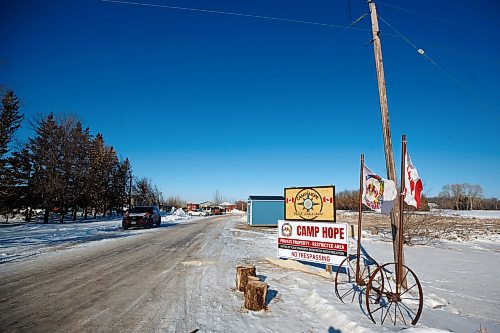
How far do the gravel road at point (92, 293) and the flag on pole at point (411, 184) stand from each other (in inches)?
182

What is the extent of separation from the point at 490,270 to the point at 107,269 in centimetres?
1288

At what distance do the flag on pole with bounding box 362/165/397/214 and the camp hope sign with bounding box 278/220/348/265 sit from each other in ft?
5.33

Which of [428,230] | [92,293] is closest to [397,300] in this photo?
[92,293]

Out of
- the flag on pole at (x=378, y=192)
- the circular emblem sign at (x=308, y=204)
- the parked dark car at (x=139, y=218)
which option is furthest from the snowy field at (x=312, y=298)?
the parked dark car at (x=139, y=218)

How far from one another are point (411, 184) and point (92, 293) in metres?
6.65

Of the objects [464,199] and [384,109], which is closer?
[384,109]

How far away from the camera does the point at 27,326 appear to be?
154 inches

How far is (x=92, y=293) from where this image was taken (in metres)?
5.46

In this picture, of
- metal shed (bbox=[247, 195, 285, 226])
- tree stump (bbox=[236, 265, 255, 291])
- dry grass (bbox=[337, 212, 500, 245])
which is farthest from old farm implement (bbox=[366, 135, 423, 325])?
metal shed (bbox=[247, 195, 285, 226])

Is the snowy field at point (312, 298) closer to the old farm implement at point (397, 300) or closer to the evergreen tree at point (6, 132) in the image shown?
the old farm implement at point (397, 300)

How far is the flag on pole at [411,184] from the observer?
5.09m

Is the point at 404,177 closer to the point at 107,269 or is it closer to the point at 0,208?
the point at 107,269

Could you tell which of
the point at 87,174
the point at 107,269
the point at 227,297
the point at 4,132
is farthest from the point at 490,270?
the point at 87,174

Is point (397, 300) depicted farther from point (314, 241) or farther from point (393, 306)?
point (314, 241)
